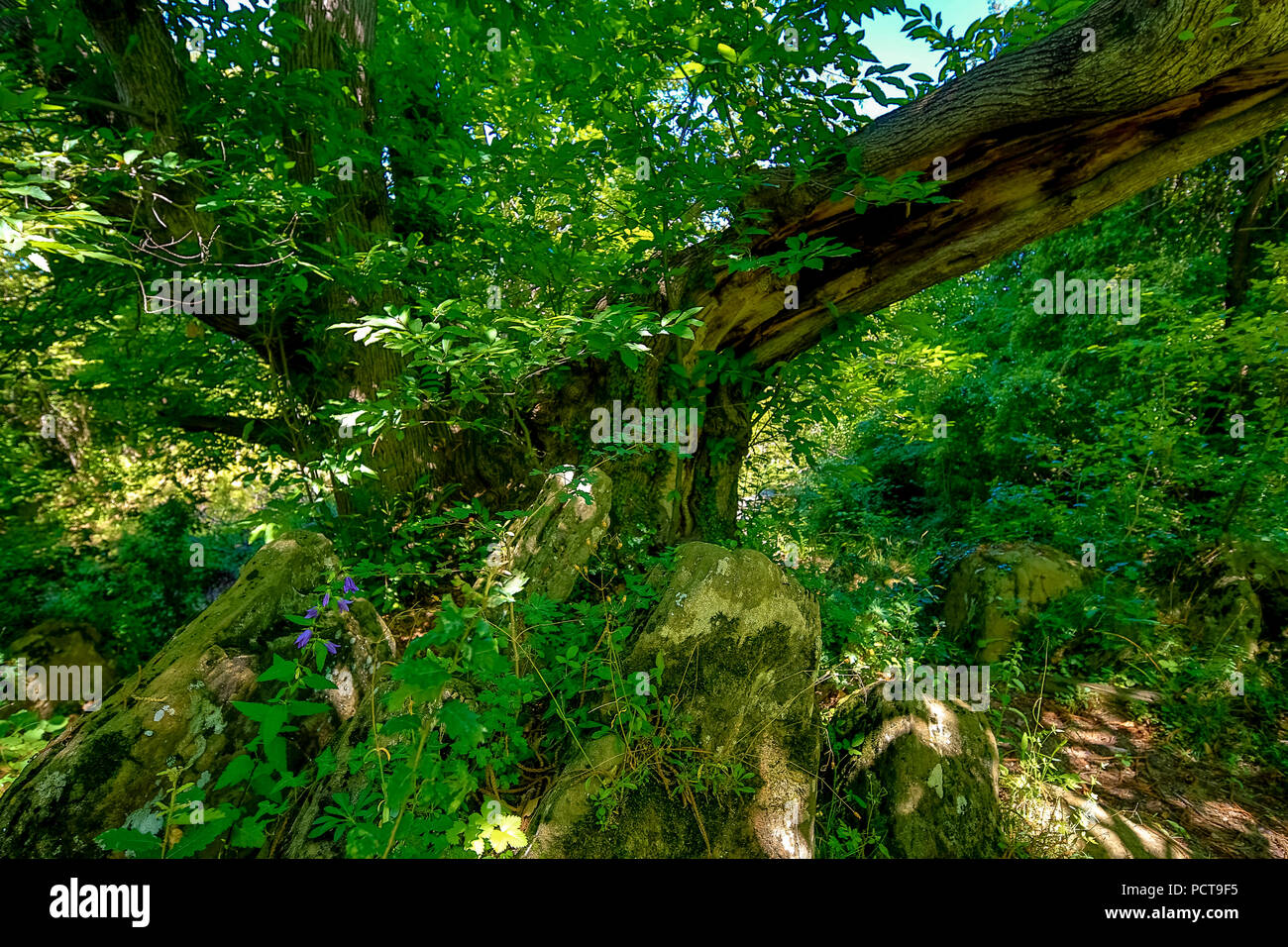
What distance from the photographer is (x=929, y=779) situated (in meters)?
2.40

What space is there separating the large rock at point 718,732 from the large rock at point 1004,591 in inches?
120

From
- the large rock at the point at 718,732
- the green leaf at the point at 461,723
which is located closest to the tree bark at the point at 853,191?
the large rock at the point at 718,732

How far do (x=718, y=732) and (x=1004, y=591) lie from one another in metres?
4.14

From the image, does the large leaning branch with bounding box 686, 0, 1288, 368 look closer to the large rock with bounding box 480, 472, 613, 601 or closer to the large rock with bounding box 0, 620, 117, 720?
the large rock with bounding box 480, 472, 613, 601

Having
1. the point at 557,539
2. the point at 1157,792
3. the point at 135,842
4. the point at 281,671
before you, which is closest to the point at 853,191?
the point at 557,539

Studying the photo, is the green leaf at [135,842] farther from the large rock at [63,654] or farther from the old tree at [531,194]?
the large rock at [63,654]

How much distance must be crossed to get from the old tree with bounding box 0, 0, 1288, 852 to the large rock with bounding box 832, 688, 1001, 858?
6.36 ft

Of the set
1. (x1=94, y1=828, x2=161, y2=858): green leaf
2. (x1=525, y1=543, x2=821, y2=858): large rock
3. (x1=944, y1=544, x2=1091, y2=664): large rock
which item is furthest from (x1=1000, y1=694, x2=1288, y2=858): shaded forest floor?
(x1=94, y1=828, x2=161, y2=858): green leaf

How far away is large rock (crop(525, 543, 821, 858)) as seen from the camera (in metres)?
1.89

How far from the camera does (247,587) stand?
2.50 meters

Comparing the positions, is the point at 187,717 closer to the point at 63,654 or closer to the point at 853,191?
the point at 853,191

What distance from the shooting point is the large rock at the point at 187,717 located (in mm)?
1765

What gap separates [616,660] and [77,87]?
4.68m
